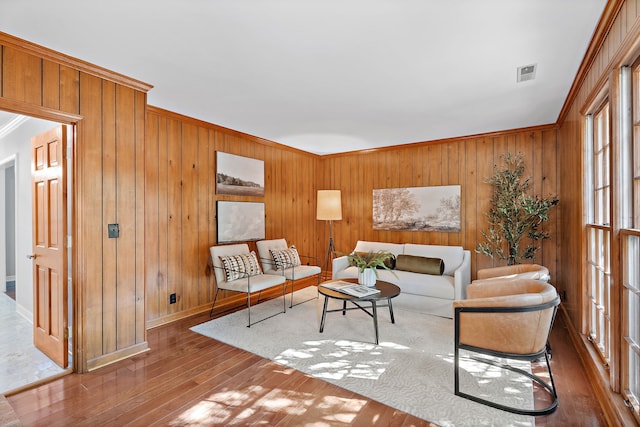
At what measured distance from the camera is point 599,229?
8.05ft

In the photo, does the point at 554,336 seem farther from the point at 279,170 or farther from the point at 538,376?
the point at 279,170

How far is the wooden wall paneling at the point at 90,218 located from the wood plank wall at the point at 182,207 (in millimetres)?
913

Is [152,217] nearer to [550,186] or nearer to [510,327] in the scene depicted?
[510,327]

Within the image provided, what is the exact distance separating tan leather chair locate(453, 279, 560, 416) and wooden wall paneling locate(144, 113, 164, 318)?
3.13m

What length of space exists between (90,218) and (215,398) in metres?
1.72

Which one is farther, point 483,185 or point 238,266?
point 483,185

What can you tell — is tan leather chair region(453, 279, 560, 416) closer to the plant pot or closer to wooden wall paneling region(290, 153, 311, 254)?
the plant pot

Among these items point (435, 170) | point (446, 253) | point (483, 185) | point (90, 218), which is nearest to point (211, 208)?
point (90, 218)

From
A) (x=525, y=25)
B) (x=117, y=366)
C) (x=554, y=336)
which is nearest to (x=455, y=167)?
(x=554, y=336)

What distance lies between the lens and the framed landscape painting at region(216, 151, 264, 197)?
4305 mm

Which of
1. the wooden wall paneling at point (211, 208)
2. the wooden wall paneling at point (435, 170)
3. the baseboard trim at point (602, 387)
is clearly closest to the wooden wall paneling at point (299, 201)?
the wooden wall paneling at point (211, 208)

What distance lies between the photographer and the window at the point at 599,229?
7.74 ft

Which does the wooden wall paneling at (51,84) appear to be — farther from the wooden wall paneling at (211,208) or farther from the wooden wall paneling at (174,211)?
the wooden wall paneling at (211,208)

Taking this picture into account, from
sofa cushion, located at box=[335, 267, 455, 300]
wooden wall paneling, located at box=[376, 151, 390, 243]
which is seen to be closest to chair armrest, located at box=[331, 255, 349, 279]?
sofa cushion, located at box=[335, 267, 455, 300]
